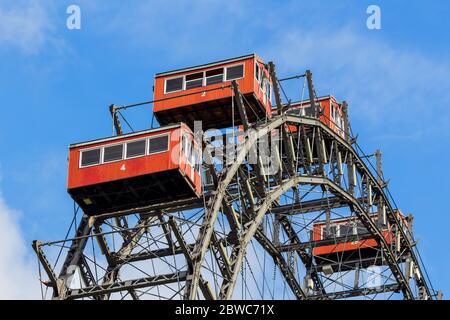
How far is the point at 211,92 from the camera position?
57094 mm

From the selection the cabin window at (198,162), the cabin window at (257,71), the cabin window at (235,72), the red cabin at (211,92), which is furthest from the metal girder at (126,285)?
the cabin window at (257,71)

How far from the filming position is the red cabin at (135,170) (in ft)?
166

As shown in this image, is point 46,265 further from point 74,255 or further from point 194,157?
point 194,157

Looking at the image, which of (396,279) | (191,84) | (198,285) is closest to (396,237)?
(396,279)

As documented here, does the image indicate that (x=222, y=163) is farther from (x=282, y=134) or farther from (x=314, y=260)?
(x=314, y=260)

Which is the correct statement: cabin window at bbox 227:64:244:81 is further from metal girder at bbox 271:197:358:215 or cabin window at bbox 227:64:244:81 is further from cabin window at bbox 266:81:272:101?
metal girder at bbox 271:197:358:215

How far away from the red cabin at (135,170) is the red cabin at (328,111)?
14.3 m

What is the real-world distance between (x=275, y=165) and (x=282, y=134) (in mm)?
1643

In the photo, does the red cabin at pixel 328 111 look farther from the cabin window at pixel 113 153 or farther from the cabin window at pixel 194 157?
the cabin window at pixel 113 153

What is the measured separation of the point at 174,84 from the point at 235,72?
326 cm

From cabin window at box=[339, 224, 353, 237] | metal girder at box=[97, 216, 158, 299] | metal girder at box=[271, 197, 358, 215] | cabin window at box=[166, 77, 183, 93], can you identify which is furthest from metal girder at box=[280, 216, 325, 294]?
cabin window at box=[166, 77, 183, 93]
